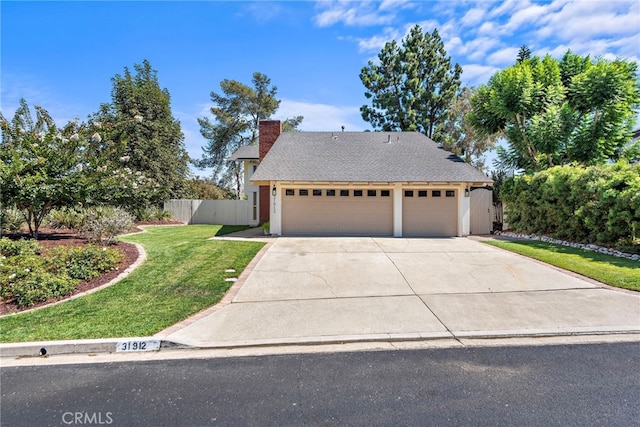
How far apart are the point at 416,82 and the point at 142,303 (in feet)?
92.0

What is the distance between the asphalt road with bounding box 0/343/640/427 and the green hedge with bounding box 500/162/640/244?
26.4 feet

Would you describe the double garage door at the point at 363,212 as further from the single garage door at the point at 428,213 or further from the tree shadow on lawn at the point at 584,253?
the tree shadow on lawn at the point at 584,253

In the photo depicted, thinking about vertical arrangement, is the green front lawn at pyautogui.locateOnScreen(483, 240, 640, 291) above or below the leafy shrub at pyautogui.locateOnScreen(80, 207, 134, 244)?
below

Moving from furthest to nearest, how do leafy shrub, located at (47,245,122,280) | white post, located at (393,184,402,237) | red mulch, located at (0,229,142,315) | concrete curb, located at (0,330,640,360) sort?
white post, located at (393,184,402,237) → leafy shrub, located at (47,245,122,280) → red mulch, located at (0,229,142,315) → concrete curb, located at (0,330,640,360)

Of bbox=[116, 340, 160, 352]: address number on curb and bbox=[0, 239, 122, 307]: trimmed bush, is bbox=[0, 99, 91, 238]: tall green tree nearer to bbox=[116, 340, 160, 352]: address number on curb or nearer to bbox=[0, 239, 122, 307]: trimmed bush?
bbox=[0, 239, 122, 307]: trimmed bush

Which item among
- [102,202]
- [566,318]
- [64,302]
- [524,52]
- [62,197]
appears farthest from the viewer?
[524,52]

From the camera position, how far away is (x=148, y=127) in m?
25.9

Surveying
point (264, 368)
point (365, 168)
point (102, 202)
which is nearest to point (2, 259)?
point (102, 202)

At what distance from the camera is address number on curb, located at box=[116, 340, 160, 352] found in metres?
4.79

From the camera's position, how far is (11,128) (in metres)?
10.4

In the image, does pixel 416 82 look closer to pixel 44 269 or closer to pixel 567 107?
pixel 567 107

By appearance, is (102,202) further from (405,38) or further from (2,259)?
(405,38)

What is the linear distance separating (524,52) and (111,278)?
2854 cm

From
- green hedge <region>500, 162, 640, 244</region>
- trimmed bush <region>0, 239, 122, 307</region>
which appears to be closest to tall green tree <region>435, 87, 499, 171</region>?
green hedge <region>500, 162, 640, 244</region>
